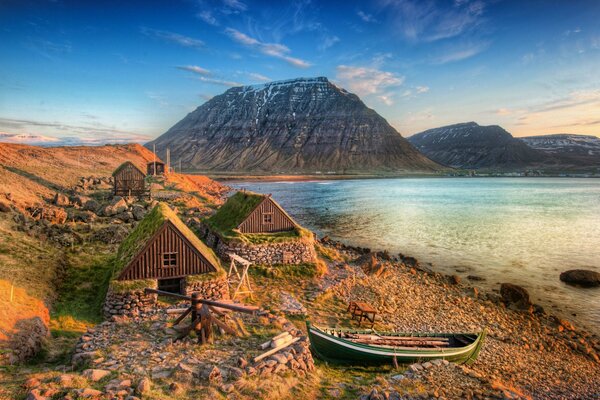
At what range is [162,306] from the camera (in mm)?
17281

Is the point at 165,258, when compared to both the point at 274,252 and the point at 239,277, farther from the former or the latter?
the point at 274,252

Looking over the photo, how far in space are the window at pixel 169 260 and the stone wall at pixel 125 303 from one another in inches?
72.2

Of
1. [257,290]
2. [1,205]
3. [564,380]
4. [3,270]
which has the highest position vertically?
[1,205]

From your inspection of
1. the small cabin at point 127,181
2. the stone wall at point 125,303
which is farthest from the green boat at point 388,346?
the small cabin at point 127,181

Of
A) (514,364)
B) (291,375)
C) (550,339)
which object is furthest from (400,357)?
(550,339)

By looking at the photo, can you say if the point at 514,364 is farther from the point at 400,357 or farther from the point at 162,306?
the point at 162,306

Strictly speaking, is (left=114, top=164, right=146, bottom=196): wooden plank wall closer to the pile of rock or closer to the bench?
the pile of rock

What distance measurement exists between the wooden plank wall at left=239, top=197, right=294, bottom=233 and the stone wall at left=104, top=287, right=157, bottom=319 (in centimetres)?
1205

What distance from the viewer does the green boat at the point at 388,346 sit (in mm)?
14445

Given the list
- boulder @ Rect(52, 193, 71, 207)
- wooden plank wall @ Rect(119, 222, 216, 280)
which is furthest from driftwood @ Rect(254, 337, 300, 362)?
boulder @ Rect(52, 193, 71, 207)

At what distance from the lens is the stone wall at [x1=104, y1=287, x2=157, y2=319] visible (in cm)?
1688

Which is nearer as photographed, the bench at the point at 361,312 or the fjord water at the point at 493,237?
the bench at the point at 361,312

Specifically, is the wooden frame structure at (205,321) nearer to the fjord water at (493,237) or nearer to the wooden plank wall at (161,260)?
the wooden plank wall at (161,260)

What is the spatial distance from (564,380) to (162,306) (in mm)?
19757
